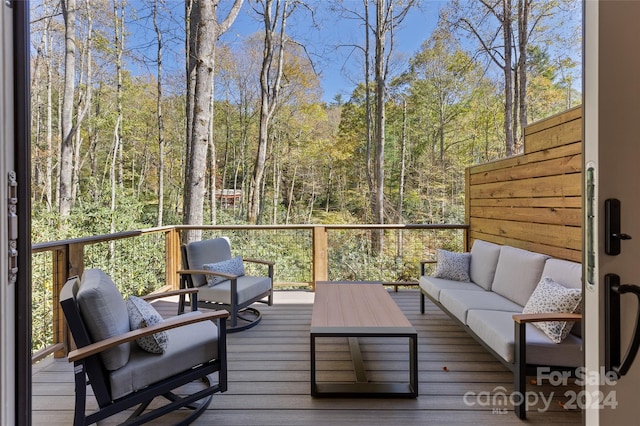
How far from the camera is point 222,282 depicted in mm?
3225

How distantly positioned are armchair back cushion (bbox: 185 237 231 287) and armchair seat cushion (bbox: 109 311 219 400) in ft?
4.38

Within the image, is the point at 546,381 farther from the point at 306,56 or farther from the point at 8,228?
the point at 306,56

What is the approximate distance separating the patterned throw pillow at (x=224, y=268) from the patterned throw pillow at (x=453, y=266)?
7.39 ft

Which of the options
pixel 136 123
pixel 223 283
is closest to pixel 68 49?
pixel 136 123

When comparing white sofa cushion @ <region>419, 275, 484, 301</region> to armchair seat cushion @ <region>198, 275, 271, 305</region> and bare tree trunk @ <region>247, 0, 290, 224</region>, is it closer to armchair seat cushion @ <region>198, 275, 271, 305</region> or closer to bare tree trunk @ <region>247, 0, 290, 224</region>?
armchair seat cushion @ <region>198, 275, 271, 305</region>

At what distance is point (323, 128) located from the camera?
30.4 feet

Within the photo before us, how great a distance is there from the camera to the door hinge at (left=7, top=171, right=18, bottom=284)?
0.81 metres

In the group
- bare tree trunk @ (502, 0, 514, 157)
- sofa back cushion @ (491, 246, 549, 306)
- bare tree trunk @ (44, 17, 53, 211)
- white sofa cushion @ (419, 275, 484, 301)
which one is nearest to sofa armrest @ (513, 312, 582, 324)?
sofa back cushion @ (491, 246, 549, 306)

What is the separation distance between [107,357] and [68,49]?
8.62 metres

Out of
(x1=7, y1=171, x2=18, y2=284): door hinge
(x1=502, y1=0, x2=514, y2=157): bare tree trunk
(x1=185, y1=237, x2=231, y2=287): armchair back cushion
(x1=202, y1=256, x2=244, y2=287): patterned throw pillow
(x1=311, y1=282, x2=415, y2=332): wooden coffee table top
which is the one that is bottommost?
(x1=311, y1=282, x2=415, y2=332): wooden coffee table top

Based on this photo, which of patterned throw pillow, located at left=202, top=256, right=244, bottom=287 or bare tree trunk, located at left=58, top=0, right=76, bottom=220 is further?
bare tree trunk, located at left=58, top=0, right=76, bottom=220

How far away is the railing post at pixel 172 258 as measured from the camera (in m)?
4.26

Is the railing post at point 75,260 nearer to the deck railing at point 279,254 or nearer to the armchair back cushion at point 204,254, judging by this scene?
the deck railing at point 279,254

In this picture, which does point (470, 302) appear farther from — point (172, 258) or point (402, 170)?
point (402, 170)
